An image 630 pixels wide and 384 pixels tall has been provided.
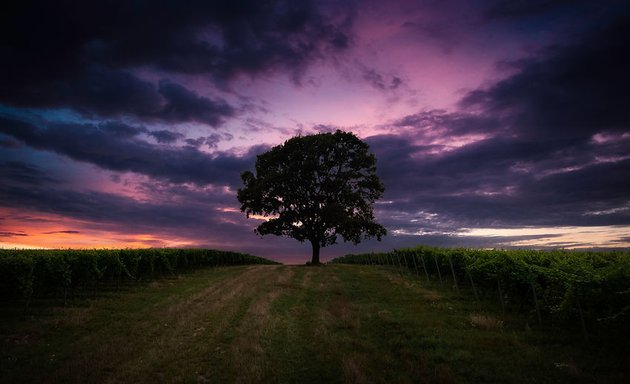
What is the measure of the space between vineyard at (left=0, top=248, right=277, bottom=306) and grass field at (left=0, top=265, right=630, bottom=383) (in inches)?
57.1

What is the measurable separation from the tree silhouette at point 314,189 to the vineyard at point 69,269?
1671 centimetres

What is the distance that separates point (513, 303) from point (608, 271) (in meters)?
7.99

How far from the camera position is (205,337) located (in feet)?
45.3

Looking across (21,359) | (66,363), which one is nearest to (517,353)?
(66,363)

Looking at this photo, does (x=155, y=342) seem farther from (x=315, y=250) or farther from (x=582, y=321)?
(x=315, y=250)

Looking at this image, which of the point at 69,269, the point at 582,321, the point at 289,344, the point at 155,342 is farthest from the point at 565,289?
the point at 69,269

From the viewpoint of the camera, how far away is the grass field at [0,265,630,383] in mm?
10148

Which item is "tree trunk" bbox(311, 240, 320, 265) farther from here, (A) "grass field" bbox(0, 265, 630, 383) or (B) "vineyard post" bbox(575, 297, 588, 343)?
(B) "vineyard post" bbox(575, 297, 588, 343)

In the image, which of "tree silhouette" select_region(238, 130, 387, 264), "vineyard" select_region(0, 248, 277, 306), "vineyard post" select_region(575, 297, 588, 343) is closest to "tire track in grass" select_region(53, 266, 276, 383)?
"vineyard" select_region(0, 248, 277, 306)

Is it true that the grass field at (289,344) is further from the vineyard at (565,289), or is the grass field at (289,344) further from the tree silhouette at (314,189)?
the tree silhouette at (314,189)

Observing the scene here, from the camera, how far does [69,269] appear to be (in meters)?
22.9

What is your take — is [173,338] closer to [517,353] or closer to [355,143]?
[517,353]

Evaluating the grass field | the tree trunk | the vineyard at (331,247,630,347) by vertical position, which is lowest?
Answer: the grass field

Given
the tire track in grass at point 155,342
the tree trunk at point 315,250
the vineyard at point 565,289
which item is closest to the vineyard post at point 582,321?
the vineyard at point 565,289
